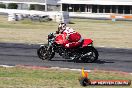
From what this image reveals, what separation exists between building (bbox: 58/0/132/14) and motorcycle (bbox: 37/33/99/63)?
74.6 m

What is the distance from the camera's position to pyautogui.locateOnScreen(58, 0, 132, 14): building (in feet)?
310

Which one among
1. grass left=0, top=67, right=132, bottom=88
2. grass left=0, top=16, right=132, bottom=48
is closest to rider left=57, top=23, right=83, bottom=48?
grass left=0, top=67, right=132, bottom=88

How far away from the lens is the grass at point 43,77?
42.7 feet

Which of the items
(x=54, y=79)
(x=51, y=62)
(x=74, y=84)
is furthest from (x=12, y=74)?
(x=51, y=62)

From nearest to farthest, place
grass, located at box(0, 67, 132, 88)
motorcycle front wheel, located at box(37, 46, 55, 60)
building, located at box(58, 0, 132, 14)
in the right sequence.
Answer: grass, located at box(0, 67, 132, 88)
motorcycle front wheel, located at box(37, 46, 55, 60)
building, located at box(58, 0, 132, 14)

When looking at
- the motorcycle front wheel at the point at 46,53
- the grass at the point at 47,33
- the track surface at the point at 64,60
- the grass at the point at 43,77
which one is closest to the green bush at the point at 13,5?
the grass at the point at 47,33

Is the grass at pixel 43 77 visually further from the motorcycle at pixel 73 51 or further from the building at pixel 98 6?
the building at pixel 98 6

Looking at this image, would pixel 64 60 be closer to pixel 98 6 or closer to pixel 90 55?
pixel 90 55

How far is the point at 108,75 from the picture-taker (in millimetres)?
15984

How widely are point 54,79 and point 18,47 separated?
1181 cm

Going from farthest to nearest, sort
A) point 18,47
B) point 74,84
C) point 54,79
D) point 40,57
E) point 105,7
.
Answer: point 105,7, point 18,47, point 40,57, point 54,79, point 74,84

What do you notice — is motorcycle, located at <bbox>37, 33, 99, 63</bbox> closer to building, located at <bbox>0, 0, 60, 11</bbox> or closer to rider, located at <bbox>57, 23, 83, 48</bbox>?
rider, located at <bbox>57, 23, 83, 48</bbox>

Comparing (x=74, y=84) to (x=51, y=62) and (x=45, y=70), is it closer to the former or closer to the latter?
(x=45, y=70)

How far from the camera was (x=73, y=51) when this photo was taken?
792 inches
